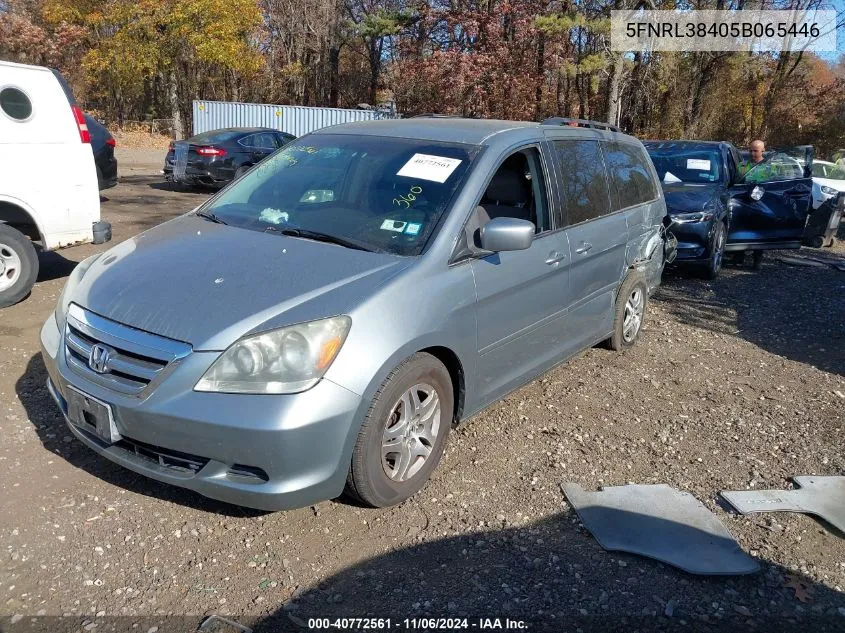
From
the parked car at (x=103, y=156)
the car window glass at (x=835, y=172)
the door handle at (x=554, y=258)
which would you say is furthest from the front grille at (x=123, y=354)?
the car window glass at (x=835, y=172)

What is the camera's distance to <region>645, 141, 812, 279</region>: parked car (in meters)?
8.86

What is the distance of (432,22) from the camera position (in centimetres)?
2580

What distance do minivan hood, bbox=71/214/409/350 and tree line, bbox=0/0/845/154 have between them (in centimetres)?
1835

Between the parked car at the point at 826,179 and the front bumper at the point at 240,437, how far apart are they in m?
12.6

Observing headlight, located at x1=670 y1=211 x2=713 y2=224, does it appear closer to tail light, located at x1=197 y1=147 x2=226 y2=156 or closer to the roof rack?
the roof rack

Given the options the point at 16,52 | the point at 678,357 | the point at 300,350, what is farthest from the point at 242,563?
the point at 16,52

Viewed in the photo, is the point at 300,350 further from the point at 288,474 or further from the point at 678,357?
the point at 678,357

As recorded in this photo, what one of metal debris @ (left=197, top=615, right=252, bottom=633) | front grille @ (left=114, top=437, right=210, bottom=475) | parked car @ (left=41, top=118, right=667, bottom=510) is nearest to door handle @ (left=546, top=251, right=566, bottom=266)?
parked car @ (left=41, top=118, right=667, bottom=510)

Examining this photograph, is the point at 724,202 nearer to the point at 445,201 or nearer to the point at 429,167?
the point at 429,167

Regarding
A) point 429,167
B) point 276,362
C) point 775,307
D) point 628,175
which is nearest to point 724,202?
point 775,307

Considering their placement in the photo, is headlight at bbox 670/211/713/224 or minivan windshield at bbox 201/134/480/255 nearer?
minivan windshield at bbox 201/134/480/255

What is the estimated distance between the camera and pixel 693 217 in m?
8.79

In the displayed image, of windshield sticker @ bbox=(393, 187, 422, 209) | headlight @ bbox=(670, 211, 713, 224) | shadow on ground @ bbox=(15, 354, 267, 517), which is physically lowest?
shadow on ground @ bbox=(15, 354, 267, 517)

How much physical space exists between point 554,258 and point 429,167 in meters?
1.00
